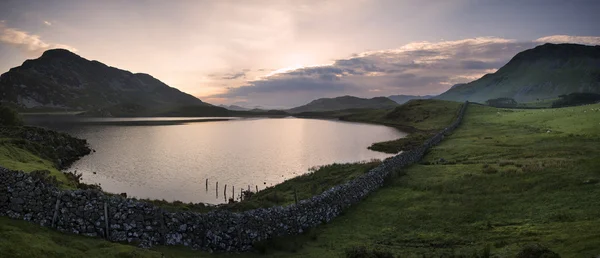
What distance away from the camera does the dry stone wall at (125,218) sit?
16500 mm

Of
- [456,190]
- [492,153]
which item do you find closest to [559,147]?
[492,153]

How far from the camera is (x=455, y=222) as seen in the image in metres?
22.9

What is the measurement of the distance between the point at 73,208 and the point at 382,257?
1525 centimetres

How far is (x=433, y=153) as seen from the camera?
56.0 metres

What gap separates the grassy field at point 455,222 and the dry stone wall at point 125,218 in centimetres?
85

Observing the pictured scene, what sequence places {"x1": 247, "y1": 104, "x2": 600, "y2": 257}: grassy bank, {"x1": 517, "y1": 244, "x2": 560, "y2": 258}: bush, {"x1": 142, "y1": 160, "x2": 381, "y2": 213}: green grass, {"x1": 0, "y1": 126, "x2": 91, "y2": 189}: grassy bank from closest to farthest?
{"x1": 517, "y1": 244, "x2": 560, "y2": 258}: bush → {"x1": 247, "y1": 104, "x2": 600, "y2": 257}: grassy bank → {"x1": 142, "y1": 160, "x2": 381, "y2": 213}: green grass → {"x1": 0, "y1": 126, "x2": 91, "y2": 189}: grassy bank

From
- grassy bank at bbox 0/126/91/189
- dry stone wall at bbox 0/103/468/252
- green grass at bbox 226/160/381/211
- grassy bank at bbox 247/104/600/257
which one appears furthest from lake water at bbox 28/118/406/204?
dry stone wall at bbox 0/103/468/252

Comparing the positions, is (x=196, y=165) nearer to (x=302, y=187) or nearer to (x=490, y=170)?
(x=302, y=187)

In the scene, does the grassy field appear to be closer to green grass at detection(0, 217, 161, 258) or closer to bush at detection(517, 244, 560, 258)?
green grass at detection(0, 217, 161, 258)

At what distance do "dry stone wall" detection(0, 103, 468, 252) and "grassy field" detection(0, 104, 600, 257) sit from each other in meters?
0.85

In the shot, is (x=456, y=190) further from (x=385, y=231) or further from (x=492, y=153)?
(x=492, y=153)

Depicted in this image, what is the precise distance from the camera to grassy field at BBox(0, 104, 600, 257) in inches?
580

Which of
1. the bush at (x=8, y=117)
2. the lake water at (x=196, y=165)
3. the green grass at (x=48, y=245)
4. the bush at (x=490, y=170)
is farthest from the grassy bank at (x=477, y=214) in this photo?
the bush at (x=8, y=117)

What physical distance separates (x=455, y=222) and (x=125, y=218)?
20194 mm
